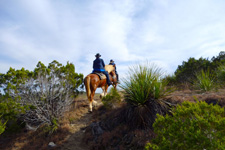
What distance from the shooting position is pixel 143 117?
5.30 m

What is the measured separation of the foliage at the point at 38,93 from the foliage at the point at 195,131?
21.6 feet

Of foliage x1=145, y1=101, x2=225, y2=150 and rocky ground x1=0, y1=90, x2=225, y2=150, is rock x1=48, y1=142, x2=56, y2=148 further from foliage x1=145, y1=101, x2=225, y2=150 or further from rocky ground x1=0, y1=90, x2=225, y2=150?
foliage x1=145, y1=101, x2=225, y2=150

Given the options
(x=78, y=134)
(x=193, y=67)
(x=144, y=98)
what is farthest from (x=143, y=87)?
(x=193, y=67)

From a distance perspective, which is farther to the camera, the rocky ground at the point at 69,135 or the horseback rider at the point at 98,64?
the horseback rider at the point at 98,64

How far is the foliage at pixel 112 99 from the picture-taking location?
8.34 m

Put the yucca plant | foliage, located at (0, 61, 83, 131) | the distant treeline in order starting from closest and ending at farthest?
the yucca plant
foliage, located at (0, 61, 83, 131)
the distant treeline

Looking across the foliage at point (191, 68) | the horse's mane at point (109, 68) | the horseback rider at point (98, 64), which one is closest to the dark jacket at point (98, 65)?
the horseback rider at point (98, 64)

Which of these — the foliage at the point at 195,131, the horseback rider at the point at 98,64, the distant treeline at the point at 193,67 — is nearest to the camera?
the foliage at the point at 195,131

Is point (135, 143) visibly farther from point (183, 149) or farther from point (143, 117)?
point (183, 149)

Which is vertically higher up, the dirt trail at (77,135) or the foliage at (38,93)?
the foliage at (38,93)

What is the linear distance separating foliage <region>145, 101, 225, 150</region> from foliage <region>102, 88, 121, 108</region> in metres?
5.46

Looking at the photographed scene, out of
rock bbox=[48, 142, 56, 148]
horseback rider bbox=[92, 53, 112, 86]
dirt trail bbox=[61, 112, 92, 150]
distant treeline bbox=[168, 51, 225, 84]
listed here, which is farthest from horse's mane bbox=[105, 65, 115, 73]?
distant treeline bbox=[168, 51, 225, 84]

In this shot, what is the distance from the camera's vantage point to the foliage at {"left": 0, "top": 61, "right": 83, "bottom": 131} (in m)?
7.21

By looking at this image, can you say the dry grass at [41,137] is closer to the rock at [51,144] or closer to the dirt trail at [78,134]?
the dirt trail at [78,134]
